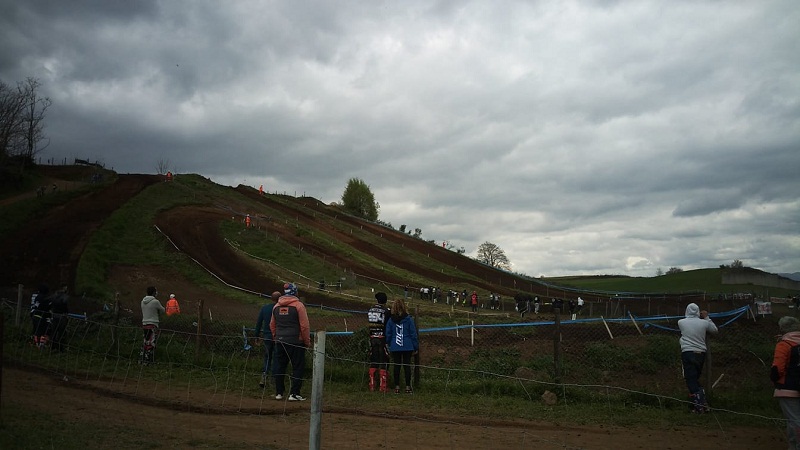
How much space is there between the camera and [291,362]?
33.8ft

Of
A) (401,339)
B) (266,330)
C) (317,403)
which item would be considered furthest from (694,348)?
(266,330)

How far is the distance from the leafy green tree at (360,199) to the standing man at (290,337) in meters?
92.3

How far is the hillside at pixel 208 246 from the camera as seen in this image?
3328 centimetres

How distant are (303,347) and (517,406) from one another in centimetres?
405

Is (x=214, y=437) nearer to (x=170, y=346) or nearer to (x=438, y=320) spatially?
(x=170, y=346)

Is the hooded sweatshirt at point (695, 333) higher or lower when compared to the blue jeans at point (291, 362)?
higher

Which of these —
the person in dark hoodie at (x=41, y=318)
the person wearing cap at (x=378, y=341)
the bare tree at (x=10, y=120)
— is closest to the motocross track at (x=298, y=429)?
the person in dark hoodie at (x=41, y=318)

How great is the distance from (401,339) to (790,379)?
655 cm

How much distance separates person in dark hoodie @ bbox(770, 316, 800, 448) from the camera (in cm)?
662

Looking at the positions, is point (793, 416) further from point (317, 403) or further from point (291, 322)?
point (291, 322)

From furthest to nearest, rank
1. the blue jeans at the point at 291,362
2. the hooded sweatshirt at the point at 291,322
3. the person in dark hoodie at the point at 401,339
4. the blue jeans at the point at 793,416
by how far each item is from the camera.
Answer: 1. the person in dark hoodie at the point at 401,339
2. the hooded sweatshirt at the point at 291,322
3. the blue jeans at the point at 291,362
4. the blue jeans at the point at 793,416

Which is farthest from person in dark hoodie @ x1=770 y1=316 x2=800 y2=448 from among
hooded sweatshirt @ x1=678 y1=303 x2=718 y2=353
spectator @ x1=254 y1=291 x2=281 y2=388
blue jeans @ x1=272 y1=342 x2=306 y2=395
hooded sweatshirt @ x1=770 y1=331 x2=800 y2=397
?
spectator @ x1=254 y1=291 x2=281 y2=388

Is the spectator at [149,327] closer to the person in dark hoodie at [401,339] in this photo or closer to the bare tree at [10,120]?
the person in dark hoodie at [401,339]

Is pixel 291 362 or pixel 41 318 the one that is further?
pixel 41 318
